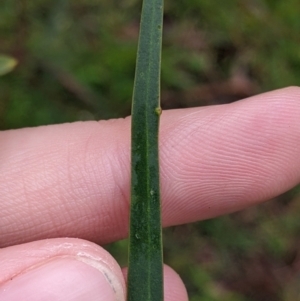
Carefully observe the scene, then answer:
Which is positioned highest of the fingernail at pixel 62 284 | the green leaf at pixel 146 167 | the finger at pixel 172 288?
the green leaf at pixel 146 167

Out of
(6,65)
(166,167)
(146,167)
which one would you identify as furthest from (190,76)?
(146,167)

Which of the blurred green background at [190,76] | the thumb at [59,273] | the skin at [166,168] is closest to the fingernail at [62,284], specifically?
the thumb at [59,273]

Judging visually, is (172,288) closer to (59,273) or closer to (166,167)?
(166,167)

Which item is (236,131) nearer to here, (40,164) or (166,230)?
(40,164)

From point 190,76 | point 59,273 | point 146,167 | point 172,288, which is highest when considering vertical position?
point 146,167

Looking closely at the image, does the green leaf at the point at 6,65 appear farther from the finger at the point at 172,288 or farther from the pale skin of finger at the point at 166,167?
the finger at the point at 172,288

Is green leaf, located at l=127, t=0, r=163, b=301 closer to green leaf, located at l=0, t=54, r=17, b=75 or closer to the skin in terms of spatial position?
the skin

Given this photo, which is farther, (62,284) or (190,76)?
(190,76)
